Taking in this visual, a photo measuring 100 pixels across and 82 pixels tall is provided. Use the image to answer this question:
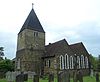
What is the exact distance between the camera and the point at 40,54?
44.8 metres

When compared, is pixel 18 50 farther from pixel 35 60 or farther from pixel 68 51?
pixel 68 51

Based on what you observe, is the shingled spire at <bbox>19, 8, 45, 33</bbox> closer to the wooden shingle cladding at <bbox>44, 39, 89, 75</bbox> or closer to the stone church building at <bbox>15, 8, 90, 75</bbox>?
the stone church building at <bbox>15, 8, 90, 75</bbox>

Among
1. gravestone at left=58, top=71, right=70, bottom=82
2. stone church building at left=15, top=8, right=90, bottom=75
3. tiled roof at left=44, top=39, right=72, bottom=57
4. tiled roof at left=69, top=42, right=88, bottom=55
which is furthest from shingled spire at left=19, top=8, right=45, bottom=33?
gravestone at left=58, top=71, right=70, bottom=82

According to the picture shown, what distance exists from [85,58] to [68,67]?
7.13 metres

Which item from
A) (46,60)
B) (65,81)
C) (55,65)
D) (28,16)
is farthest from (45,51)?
(65,81)

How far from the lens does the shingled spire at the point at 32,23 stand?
148ft

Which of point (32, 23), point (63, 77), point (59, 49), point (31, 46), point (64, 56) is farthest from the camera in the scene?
point (32, 23)

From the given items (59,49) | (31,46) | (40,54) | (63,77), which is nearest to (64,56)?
(59,49)

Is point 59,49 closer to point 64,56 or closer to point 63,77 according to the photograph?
point 64,56

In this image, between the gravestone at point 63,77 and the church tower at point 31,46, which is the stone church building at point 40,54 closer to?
the church tower at point 31,46

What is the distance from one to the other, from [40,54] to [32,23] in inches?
302

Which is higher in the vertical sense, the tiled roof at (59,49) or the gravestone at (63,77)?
the tiled roof at (59,49)

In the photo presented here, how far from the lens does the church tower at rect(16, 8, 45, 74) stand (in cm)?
4266

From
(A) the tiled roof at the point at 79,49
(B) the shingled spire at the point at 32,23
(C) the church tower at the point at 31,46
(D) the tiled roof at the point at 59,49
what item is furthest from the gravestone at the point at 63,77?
(A) the tiled roof at the point at 79,49
